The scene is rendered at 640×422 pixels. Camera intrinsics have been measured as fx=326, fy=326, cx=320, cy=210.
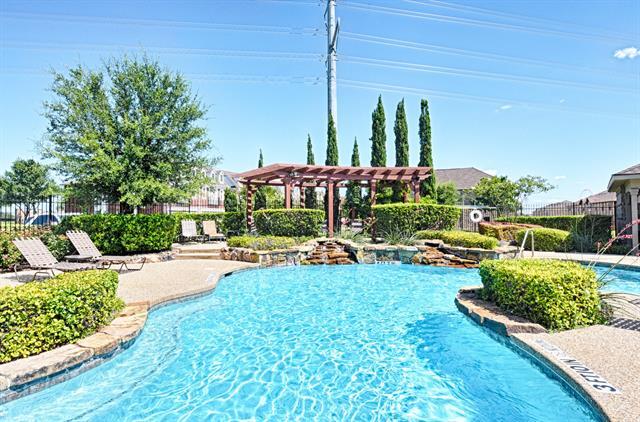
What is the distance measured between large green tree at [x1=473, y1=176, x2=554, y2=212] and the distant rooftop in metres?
7.52

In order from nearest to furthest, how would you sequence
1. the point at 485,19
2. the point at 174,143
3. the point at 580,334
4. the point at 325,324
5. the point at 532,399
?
the point at 532,399 < the point at 580,334 < the point at 325,324 < the point at 174,143 < the point at 485,19

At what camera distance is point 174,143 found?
499 inches

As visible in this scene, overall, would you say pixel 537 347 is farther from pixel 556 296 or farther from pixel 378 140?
pixel 378 140

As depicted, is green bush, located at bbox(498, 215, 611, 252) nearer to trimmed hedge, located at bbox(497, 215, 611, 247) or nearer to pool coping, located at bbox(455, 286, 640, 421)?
trimmed hedge, located at bbox(497, 215, 611, 247)

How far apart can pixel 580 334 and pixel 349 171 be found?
38.4 feet

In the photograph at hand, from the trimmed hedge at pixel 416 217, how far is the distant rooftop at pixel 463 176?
27926 mm

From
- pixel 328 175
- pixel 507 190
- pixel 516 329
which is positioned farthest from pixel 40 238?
pixel 507 190

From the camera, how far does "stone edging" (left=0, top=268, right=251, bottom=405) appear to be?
9.67 feet

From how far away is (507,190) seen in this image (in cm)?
2795

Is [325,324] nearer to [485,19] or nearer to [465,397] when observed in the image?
[465,397]

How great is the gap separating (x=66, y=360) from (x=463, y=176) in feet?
141

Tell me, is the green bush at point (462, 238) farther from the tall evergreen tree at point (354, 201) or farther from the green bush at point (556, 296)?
the tall evergreen tree at point (354, 201)

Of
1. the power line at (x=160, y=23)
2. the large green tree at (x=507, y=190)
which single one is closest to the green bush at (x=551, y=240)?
the large green tree at (x=507, y=190)

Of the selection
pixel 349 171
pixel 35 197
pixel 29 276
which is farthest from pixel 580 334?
pixel 35 197
